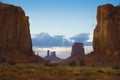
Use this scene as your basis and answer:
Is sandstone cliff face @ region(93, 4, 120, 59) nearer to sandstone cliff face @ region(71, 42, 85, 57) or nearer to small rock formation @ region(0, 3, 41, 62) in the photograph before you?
small rock formation @ region(0, 3, 41, 62)

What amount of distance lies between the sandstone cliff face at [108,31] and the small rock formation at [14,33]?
70.8 ft

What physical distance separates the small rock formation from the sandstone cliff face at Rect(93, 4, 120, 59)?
849 inches

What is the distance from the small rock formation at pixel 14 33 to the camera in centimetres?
8596

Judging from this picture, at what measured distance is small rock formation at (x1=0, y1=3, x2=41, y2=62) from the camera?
85963mm

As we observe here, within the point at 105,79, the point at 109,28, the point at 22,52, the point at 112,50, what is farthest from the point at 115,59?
the point at 105,79

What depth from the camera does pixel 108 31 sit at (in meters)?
99.4

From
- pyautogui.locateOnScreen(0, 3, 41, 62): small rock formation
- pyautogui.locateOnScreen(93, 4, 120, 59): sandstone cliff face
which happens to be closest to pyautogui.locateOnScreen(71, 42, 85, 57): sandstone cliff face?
pyautogui.locateOnScreen(93, 4, 120, 59): sandstone cliff face

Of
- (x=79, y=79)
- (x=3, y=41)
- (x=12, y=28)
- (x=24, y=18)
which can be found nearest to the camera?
(x=79, y=79)

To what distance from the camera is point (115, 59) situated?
293ft

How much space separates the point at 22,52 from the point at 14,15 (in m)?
11.2

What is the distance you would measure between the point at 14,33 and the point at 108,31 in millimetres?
27447

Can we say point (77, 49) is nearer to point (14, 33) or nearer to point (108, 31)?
point (108, 31)

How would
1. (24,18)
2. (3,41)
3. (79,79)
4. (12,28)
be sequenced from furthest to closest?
(24,18), (12,28), (3,41), (79,79)

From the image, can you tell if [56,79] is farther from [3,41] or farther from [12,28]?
[12,28]
